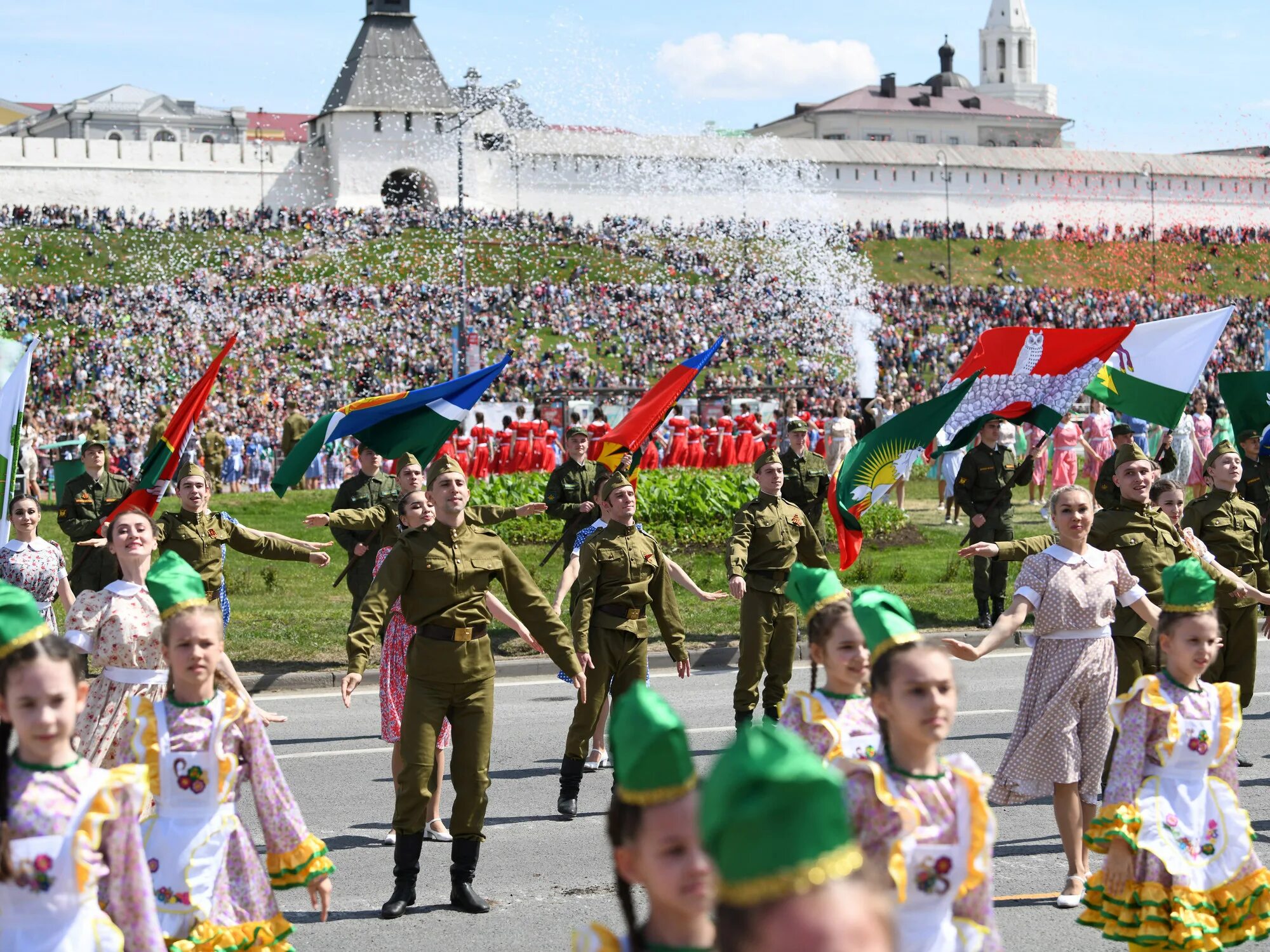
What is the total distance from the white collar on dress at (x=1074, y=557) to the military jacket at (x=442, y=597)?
2219mm

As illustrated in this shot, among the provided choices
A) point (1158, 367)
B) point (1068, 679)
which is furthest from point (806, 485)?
point (1068, 679)

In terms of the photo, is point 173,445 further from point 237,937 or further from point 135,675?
A: point 237,937

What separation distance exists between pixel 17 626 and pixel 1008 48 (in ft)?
547

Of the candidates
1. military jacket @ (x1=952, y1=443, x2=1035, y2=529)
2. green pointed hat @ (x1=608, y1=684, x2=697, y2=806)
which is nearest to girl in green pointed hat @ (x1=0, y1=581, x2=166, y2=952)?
green pointed hat @ (x1=608, y1=684, x2=697, y2=806)

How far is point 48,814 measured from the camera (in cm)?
424

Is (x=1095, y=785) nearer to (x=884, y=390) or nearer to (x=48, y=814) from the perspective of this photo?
(x=48, y=814)

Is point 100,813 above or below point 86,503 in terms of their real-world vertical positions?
above

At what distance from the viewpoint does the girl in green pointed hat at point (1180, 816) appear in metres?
5.25

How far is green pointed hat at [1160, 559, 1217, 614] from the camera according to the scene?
18.5 feet

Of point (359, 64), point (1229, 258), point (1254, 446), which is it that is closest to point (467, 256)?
point (359, 64)

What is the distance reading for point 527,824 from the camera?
8430 millimetres

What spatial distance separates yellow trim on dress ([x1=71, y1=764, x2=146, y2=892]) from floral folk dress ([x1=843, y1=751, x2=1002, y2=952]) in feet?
6.12

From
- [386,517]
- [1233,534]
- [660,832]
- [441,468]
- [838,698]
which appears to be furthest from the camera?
[386,517]

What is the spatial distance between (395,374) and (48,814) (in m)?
41.8
